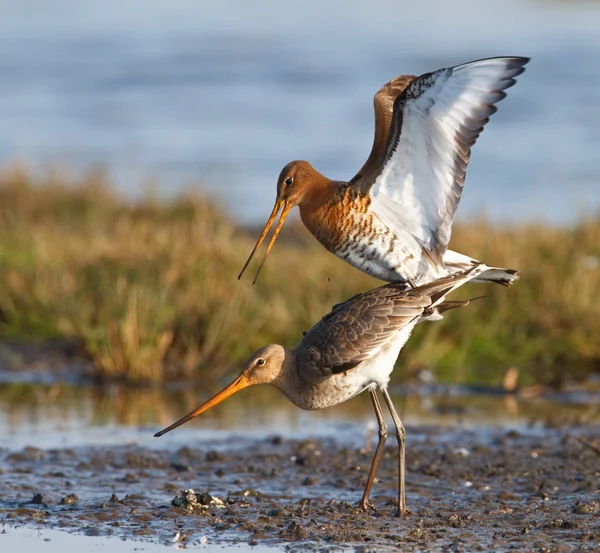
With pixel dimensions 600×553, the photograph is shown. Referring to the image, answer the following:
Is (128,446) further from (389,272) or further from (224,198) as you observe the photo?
(224,198)

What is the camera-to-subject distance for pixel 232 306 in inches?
386

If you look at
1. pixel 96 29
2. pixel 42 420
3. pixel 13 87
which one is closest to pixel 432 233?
pixel 42 420

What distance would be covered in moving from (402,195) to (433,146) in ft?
1.17

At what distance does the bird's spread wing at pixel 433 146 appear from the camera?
20.8ft

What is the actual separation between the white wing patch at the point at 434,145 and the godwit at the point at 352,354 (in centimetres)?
30

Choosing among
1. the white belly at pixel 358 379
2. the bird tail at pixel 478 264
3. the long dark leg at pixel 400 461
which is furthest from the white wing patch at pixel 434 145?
the long dark leg at pixel 400 461

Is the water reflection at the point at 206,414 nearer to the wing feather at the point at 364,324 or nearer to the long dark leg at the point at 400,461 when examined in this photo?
the long dark leg at the point at 400,461

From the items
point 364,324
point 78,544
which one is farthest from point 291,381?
point 78,544

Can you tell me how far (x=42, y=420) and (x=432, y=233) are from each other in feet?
11.1

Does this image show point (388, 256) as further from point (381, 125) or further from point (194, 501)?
point (194, 501)

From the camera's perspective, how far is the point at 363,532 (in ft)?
20.3

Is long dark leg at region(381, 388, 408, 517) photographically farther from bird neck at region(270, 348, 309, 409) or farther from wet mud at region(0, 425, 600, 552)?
bird neck at region(270, 348, 309, 409)

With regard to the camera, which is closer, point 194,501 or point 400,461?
point 194,501

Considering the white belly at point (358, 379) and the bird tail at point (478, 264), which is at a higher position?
the bird tail at point (478, 264)
